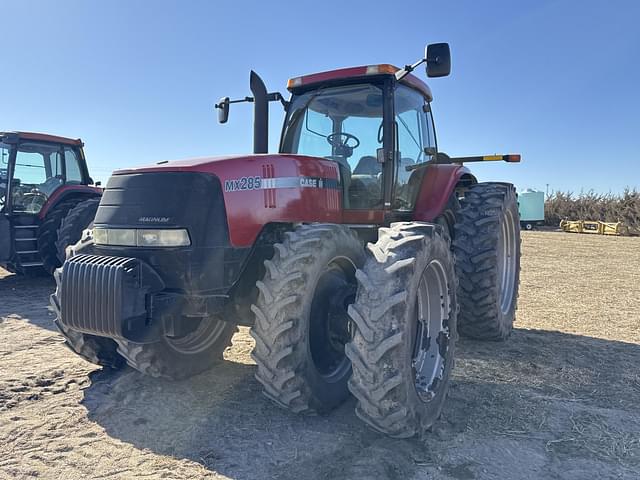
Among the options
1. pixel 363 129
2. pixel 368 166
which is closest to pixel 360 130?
pixel 363 129

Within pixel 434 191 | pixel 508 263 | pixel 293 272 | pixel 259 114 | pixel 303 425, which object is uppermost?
pixel 259 114

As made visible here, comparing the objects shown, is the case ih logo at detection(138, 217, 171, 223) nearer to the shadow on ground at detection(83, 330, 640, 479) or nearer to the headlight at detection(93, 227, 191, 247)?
the headlight at detection(93, 227, 191, 247)

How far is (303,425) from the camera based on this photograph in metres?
3.13

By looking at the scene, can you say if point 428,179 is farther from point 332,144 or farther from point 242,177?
point 242,177

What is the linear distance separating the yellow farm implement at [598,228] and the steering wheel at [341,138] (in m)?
27.2

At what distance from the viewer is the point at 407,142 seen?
14.8 ft

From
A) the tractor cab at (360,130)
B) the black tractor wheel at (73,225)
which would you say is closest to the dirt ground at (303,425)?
the tractor cab at (360,130)

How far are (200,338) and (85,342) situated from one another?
0.83m

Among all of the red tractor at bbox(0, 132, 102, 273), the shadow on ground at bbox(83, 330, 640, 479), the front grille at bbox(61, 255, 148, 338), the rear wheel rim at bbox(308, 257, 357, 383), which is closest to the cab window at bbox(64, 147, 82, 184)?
the red tractor at bbox(0, 132, 102, 273)

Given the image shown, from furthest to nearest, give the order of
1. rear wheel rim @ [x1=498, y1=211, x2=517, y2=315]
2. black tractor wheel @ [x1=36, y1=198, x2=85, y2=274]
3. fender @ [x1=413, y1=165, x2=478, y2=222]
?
black tractor wheel @ [x1=36, y1=198, x2=85, y2=274], rear wheel rim @ [x1=498, y1=211, x2=517, y2=315], fender @ [x1=413, y1=165, x2=478, y2=222]

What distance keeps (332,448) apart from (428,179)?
2.72 m

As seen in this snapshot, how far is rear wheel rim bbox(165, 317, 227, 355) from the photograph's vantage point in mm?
3786

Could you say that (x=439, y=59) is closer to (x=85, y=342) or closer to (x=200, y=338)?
(x=200, y=338)

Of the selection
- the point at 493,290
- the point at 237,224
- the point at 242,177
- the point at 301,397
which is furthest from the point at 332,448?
the point at 493,290
